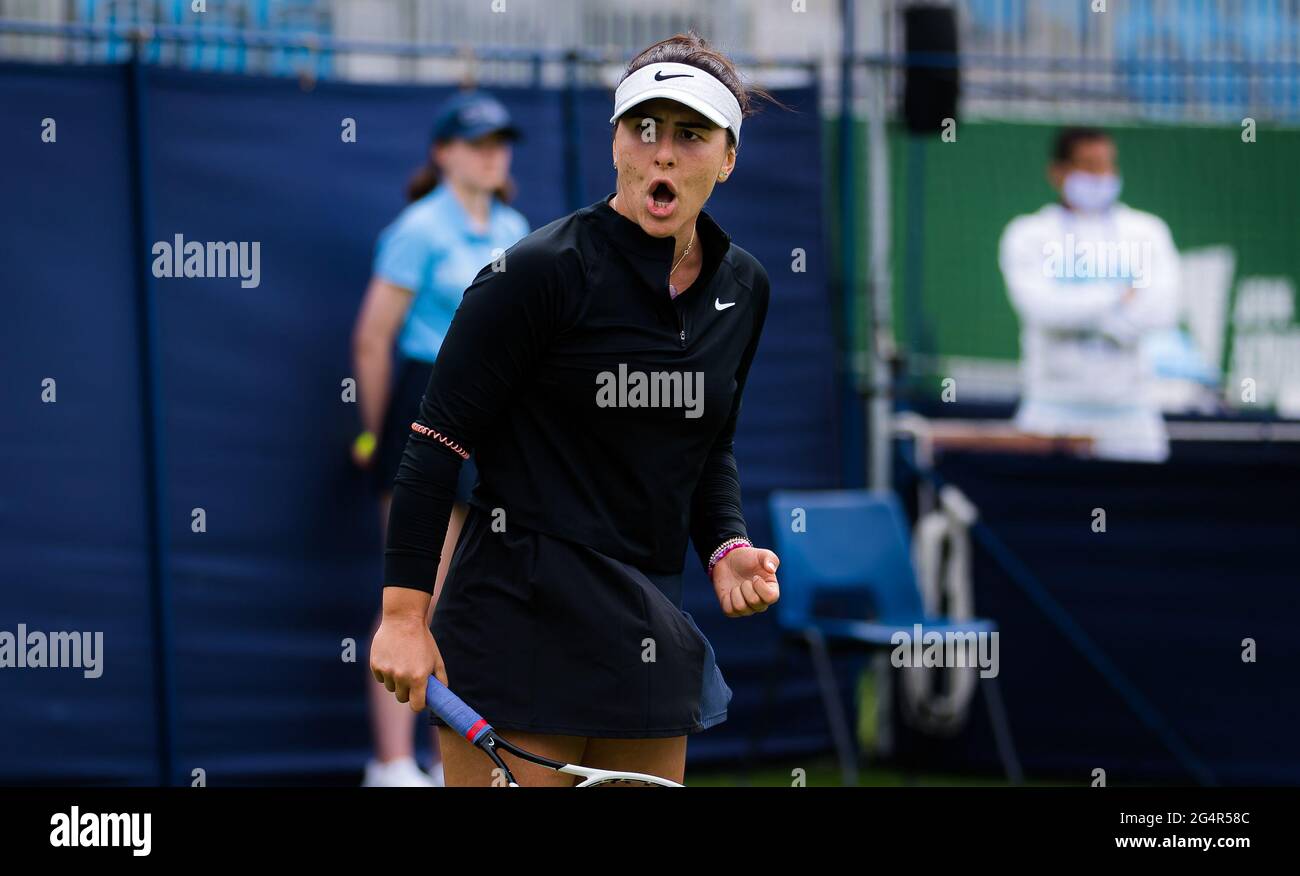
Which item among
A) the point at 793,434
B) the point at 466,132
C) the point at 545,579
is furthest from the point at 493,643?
the point at 793,434

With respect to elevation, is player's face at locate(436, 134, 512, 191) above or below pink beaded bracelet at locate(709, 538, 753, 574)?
above

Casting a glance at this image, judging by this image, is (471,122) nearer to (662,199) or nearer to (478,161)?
(478,161)

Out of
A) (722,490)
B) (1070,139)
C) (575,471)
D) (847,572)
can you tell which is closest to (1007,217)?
(1070,139)

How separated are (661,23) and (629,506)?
322 inches

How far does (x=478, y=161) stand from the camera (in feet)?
22.9

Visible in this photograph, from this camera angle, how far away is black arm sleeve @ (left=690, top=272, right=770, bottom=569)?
3922 millimetres

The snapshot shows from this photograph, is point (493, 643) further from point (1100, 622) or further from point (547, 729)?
point (1100, 622)

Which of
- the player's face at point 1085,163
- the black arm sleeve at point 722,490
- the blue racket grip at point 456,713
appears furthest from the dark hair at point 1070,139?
the blue racket grip at point 456,713

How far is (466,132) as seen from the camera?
6.97 meters

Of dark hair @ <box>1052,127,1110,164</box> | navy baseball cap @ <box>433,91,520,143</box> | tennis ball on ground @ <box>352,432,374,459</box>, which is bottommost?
tennis ball on ground @ <box>352,432,374,459</box>

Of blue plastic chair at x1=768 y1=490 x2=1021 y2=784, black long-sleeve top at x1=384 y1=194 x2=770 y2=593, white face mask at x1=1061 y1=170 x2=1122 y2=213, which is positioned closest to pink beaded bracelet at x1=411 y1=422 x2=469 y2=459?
black long-sleeve top at x1=384 y1=194 x2=770 y2=593

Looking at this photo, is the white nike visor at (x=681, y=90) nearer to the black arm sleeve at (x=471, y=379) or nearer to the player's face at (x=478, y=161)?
the black arm sleeve at (x=471, y=379)

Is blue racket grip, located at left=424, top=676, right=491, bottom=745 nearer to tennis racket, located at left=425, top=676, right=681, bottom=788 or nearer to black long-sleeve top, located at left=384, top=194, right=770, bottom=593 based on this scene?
tennis racket, located at left=425, top=676, right=681, bottom=788

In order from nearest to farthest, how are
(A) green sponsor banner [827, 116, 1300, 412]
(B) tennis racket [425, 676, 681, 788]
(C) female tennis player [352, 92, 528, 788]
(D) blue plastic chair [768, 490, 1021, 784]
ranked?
(B) tennis racket [425, 676, 681, 788]
(C) female tennis player [352, 92, 528, 788]
(D) blue plastic chair [768, 490, 1021, 784]
(A) green sponsor banner [827, 116, 1300, 412]
